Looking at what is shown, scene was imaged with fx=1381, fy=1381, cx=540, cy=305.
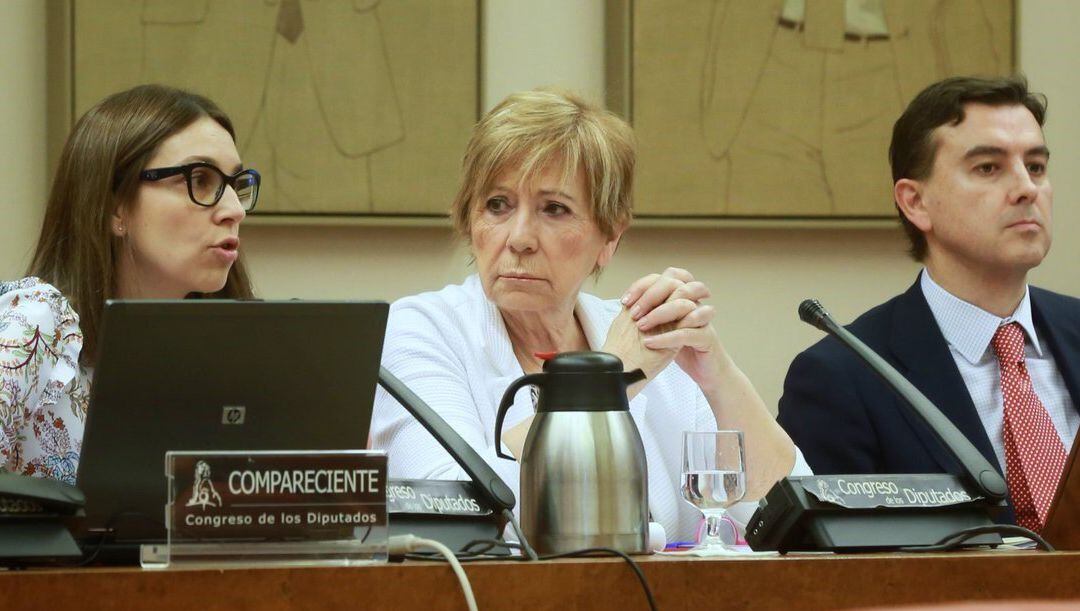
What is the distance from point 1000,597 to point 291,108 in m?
1.91

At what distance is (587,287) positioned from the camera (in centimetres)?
307

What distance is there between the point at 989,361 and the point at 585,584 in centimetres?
161

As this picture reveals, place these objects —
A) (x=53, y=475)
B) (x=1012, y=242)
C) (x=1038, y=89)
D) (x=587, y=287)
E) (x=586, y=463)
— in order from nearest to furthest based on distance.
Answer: (x=586, y=463) → (x=53, y=475) → (x=1012, y=242) → (x=587, y=287) → (x=1038, y=89)

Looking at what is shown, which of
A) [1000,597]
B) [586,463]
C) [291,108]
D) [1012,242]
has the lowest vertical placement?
[1000,597]

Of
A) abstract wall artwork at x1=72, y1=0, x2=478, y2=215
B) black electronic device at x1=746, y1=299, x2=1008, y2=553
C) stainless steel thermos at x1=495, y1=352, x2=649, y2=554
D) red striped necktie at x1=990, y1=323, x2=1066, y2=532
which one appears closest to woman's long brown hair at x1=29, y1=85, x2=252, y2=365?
abstract wall artwork at x1=72, y1=0, x2=478, y2=215

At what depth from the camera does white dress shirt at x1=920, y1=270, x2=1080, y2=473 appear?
2.59 metres

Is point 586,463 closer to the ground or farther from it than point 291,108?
closer to the ground

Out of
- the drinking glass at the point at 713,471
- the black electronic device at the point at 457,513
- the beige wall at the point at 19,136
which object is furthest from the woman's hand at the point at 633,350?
Result: the beige wall at the point at 19,136

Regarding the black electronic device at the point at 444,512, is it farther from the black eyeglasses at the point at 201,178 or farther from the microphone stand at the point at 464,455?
the black eyeglasses at the point at 201,178

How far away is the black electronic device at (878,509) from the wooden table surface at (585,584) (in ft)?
0.43

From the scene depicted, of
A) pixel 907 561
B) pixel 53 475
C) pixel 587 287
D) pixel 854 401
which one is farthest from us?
pixel 587 287

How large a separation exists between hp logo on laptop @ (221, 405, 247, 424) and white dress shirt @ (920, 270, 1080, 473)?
5.27ft

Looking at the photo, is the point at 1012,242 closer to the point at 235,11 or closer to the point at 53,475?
the point at 235,11

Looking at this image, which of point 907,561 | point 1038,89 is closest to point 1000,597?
point 907,561
